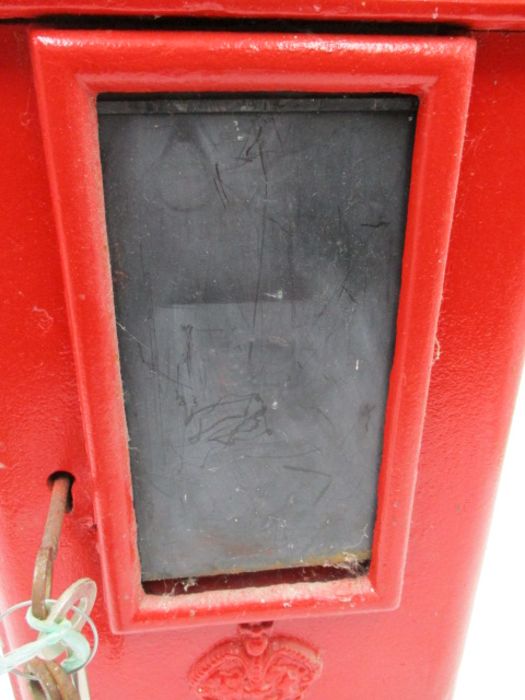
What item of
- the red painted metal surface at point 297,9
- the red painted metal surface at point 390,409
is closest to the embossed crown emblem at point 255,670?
the red painted metal surface at point 390,409

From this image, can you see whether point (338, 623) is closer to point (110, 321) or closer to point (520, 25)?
Result: point (110, 321)

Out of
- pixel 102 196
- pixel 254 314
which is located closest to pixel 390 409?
pixel 254 314

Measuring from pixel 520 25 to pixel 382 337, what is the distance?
1.20ft

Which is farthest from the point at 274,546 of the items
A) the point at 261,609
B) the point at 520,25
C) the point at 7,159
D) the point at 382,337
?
the point at 520,25

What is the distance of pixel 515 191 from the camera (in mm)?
764

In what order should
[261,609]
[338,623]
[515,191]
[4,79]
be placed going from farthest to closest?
[338,623], [261,609], [515,191], [4,79]

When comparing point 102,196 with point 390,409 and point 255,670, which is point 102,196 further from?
point 255,670

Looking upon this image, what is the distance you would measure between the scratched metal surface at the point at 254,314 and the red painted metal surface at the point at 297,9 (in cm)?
9

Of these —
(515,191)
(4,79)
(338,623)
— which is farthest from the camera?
(338,623)

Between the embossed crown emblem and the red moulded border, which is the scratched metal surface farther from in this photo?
the embossed crown emblem

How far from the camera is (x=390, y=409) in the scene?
833 millimetres

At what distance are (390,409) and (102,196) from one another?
1.42ft

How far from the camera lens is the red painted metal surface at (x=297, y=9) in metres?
0.59

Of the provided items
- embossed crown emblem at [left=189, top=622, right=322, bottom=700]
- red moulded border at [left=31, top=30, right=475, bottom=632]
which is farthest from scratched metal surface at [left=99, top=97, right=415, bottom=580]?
embossed crown emblem at [left=189, top=622, right=322, bottom=700]
